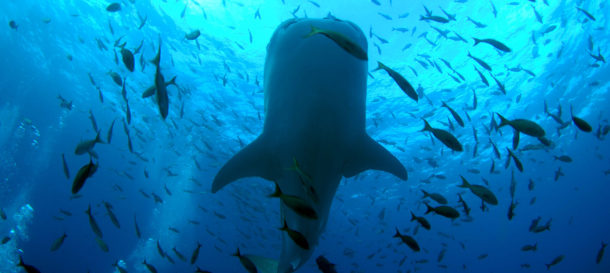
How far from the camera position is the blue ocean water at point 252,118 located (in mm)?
14383

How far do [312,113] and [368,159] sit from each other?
0.87 m

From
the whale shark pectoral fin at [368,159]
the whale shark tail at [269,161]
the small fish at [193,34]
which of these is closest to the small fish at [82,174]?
the whale shark tail at [269,161]

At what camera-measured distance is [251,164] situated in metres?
2.83

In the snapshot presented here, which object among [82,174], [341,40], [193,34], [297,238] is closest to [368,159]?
[297,238]

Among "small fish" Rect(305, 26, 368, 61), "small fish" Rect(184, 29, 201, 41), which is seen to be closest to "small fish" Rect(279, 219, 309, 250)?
"small fish" Rect(305, 26, 368, 61)

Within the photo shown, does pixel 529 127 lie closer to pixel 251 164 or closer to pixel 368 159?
pixel 368 159

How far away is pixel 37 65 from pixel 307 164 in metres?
30.1

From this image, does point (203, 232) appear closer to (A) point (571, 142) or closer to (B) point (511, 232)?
(A) point (571, 142)

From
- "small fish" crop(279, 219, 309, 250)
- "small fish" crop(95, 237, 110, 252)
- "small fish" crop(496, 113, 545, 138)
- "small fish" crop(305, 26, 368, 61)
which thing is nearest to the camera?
"small fish" crop(305, 26, 368, 61)

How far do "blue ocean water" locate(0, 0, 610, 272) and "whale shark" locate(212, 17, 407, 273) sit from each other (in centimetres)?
454

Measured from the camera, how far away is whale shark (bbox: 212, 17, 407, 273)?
229 centimetres

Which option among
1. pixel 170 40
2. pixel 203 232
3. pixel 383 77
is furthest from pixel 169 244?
pixel 383 77

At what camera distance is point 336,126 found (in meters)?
2.35

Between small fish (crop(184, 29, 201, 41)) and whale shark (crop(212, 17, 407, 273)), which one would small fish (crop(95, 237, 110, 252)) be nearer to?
small fish (crop(184, 29, 201, 41))
